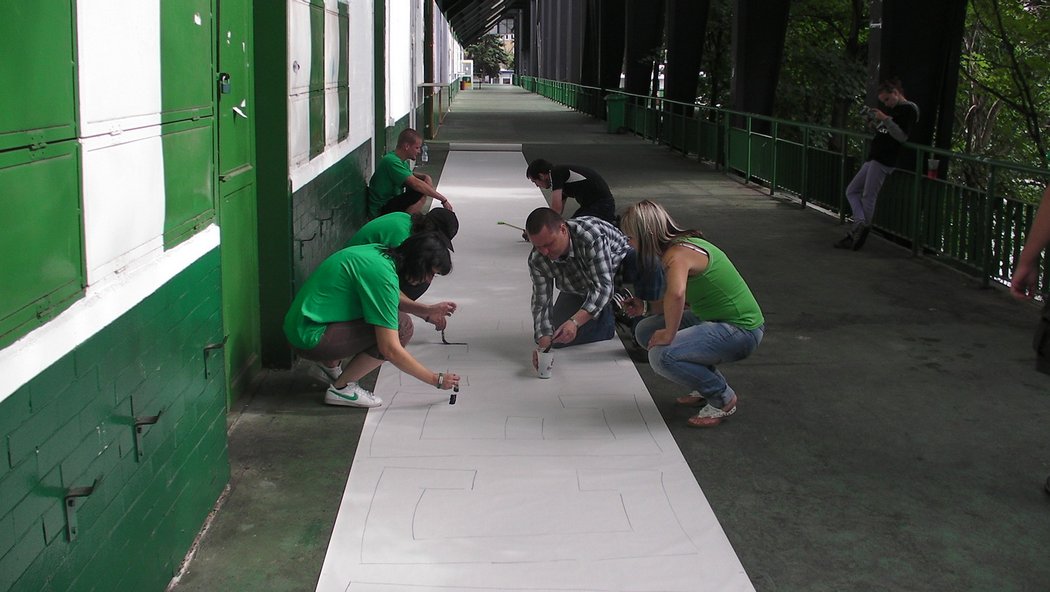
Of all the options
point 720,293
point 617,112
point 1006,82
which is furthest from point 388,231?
point 617,112

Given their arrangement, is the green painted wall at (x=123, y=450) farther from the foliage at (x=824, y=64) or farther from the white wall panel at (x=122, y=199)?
the foliage at (x=824, y=64)

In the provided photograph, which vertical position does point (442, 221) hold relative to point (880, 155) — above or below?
below

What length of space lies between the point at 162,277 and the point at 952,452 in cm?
362

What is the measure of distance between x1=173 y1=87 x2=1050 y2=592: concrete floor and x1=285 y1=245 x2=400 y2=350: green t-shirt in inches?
18.5

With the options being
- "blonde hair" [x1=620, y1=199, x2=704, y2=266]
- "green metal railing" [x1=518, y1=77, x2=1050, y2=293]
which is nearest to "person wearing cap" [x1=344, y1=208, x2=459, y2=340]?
"blonde hair" [x1=620, y1=199, x2=704, y2=266]

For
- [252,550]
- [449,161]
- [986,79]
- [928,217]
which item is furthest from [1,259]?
[986,79]

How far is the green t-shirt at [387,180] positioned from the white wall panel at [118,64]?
5869 mm

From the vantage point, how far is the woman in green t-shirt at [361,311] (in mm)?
5191

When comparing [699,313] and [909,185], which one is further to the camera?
[909,185]

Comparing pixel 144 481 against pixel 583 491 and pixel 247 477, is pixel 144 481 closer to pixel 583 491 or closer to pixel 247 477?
pixel 247 477

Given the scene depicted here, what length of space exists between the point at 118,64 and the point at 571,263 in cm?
359

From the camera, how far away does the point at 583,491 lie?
4664 millimetres

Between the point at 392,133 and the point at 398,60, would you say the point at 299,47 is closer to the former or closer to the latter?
the point at 392,133

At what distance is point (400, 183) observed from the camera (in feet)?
31.8
